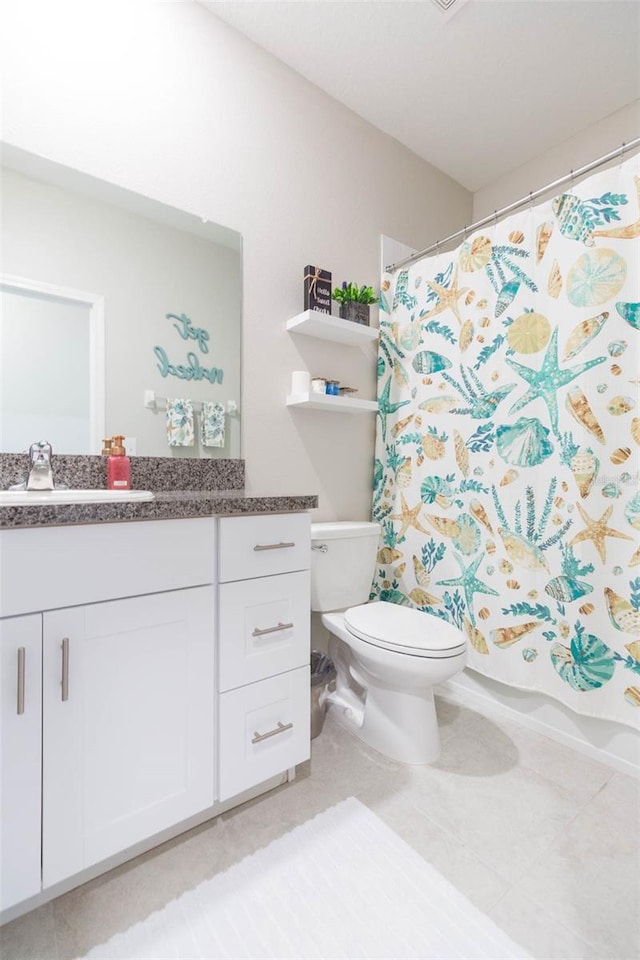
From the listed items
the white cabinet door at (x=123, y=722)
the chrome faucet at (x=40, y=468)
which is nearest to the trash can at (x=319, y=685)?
the white cabinet door at (x=123, y=722)

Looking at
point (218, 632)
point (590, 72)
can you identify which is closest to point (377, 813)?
point (218, 632)

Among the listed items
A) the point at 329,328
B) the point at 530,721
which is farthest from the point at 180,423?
the point at 530,721

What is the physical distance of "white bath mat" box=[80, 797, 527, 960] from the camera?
91 cm

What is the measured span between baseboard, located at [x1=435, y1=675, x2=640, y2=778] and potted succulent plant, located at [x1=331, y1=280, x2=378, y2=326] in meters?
1.67

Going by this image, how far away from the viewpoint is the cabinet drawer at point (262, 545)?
3.68ft

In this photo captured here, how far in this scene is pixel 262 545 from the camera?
3.87ft

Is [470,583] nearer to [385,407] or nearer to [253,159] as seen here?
[385,407]

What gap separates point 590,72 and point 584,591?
210 centimetres

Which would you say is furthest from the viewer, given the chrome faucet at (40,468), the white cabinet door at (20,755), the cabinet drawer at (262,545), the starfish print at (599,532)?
the starfish print at (599,532)

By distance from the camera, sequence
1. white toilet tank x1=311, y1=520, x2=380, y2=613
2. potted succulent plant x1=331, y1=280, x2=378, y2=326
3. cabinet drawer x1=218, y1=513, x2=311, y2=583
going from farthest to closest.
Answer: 1. potted succulent plant x1=331, y1=280, x2=378, y2=326
2. white toilet tank x1=311, y1=520, x2=380, y2=613
3. cabinet drawer x1=218, y1=513, x2=311, y2=583

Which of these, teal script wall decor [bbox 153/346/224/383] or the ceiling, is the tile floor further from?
the ceiling

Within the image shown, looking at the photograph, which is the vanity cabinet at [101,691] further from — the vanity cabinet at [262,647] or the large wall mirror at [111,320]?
the large wall mirror at [111,320]

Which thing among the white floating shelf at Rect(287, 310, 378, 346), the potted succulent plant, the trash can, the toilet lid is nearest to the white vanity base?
the trash can

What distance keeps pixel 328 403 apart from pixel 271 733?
1.18m
